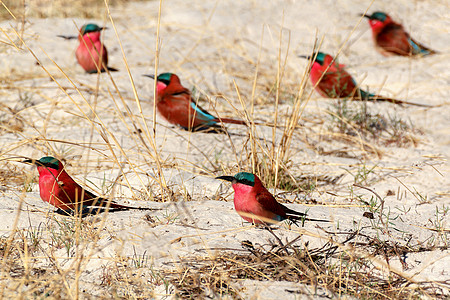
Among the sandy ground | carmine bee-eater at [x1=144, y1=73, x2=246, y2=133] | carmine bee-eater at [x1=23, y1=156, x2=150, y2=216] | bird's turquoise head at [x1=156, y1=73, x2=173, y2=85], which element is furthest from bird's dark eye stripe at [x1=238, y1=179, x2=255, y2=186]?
bird's turquoise head at [x1=156, y1=73, x2=173, y2=85]

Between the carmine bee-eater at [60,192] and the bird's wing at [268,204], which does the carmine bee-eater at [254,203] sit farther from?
the carmine bee-eater at [60,192]

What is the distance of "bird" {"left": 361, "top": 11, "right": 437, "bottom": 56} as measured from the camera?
5.64 metres

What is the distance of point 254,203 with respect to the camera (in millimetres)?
2238

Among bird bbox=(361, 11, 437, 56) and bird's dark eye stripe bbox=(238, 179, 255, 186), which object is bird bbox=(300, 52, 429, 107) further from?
bird's dark eye stripe bbox=(238, 179, 255, 186)

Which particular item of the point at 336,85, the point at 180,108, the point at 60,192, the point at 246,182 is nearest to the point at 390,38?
the point at 336,85

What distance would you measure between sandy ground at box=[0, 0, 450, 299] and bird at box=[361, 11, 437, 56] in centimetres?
14

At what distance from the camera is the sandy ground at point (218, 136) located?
2227 mm

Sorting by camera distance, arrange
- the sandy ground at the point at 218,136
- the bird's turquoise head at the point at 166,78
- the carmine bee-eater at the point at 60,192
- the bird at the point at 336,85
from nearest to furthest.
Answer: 1. the sandy ground at the point at 218,136
2. the carmine bee-eater at the point at 60,192
3. the bird's turquoise head at the point at 166,78
4. the bird at the point at 336,85

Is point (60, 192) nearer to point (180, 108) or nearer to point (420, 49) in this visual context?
point (180, 108)

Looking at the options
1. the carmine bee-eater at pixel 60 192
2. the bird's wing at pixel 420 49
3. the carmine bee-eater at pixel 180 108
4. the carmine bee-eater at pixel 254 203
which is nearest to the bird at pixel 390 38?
the bird's wing at pixel 420 49

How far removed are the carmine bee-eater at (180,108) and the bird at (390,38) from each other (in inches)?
111

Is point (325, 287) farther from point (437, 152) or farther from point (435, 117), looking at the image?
point (435, 117)

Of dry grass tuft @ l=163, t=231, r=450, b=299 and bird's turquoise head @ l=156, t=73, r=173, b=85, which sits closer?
dry grass tuft @ l=163, t=231, r=450, b=299

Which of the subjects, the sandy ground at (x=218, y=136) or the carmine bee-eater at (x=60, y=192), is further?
the carmine bee-eater at (x=60, y=192)
